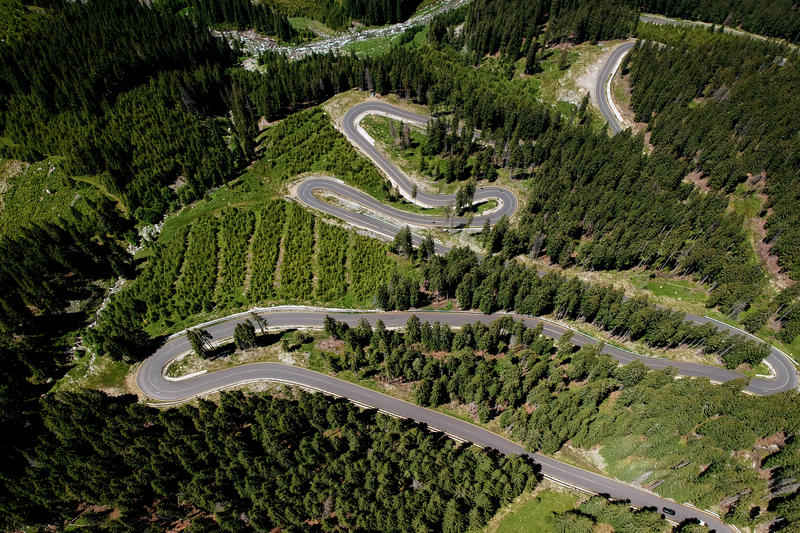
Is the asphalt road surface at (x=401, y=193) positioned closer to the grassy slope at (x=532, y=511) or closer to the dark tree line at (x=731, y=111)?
the dark tree line at (x=731, y=111)

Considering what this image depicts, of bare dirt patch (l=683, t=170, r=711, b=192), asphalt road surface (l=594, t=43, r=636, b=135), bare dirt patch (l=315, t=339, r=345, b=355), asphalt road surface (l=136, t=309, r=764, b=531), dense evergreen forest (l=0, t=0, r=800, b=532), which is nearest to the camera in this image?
dense evergreen forest (l=0, t=0, r=800, b=532)

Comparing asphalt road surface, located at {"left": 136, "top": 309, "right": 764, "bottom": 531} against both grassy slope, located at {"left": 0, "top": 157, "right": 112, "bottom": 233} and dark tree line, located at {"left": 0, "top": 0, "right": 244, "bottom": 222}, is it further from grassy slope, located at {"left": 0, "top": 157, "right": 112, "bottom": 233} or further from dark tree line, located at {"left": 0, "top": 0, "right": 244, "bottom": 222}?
grassy slope, located at {"left": 0, "top": 157, "right": 112, "bottom": 233}

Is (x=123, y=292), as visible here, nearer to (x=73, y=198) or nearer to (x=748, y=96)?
(x=73, y=198)

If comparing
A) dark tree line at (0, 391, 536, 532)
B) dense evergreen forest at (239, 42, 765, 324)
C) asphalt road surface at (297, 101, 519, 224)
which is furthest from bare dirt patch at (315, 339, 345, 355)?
dense evergreen forest at (239, 42, 765, 324)

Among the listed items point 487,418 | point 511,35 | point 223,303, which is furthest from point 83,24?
→ point 487,418

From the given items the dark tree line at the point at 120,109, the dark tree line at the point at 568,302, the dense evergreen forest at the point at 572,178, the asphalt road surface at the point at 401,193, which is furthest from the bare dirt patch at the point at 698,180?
the dark tree line at the point at 120,109

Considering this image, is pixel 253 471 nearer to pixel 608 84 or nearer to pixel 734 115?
pixel 734 115

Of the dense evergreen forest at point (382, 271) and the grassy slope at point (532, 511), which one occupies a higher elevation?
the dense evergreen forest at point (382, 271)
